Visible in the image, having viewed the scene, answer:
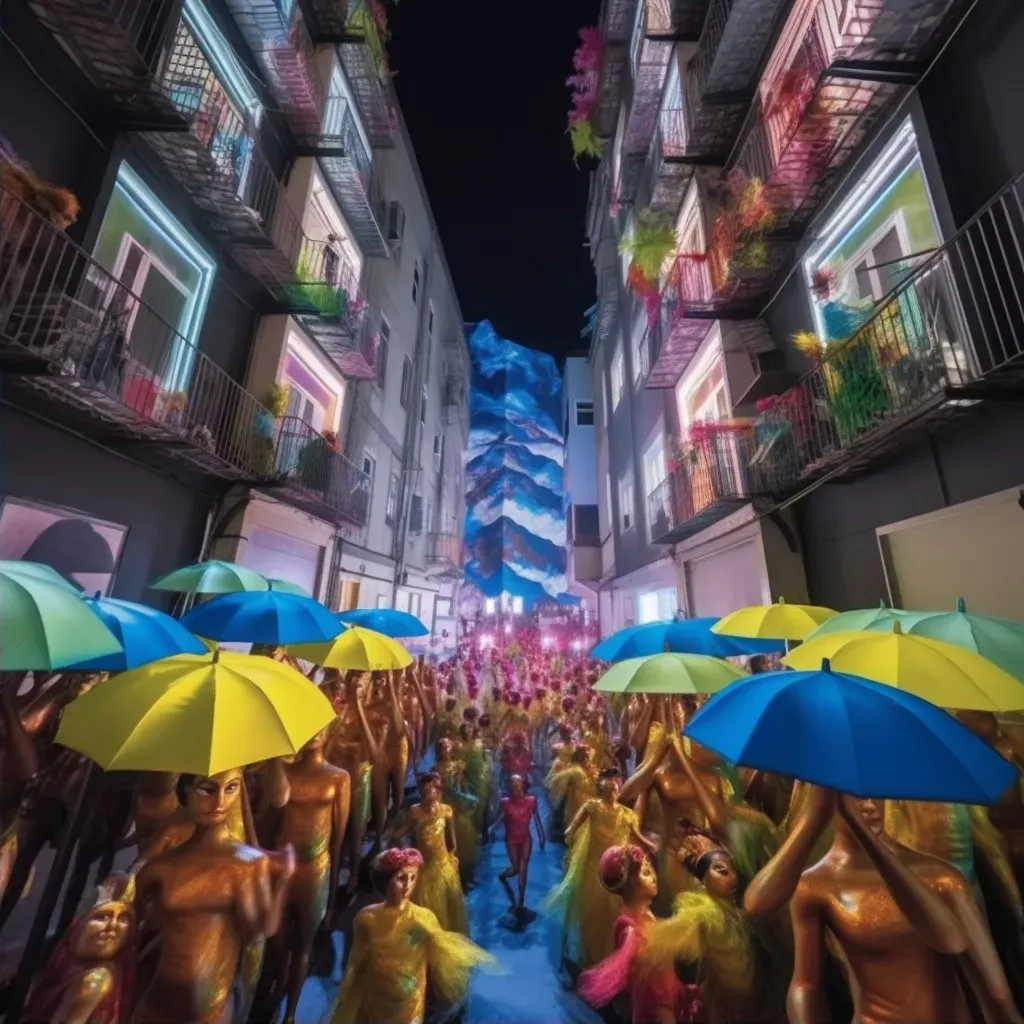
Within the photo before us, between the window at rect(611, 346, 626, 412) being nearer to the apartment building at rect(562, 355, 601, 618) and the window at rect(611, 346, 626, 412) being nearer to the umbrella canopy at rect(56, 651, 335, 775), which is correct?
the apartment building at rect(562, 355, 601, 618)

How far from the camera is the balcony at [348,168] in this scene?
11445mm

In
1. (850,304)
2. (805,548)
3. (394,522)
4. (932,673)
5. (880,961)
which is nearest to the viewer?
(880,961)

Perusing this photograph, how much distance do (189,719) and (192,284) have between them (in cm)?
913

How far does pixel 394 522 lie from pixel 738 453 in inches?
499

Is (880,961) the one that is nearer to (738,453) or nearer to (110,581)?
(738,453)

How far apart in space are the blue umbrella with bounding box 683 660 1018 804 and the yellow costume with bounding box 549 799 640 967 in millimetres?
2246

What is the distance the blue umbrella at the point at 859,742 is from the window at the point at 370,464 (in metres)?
14.7

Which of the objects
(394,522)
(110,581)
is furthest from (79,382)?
(394,522)

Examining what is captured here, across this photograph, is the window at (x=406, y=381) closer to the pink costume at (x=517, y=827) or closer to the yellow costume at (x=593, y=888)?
the pink costume at (x=517, y=827)

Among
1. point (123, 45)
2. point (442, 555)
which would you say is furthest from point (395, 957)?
point (442, 555)

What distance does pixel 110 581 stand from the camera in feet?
22.7

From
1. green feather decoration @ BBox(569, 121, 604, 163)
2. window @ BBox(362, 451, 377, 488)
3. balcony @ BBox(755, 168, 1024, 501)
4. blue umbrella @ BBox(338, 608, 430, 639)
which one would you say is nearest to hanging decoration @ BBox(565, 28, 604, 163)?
green feather decoration @ BBox(569, 121, 604, 163)

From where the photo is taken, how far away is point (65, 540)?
6148 mm

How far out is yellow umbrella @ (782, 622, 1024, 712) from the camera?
248cm
